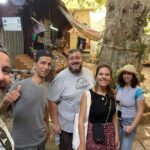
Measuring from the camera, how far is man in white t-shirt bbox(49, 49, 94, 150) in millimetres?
3770

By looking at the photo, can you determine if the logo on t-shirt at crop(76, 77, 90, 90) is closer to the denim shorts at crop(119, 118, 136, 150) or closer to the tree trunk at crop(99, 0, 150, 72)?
the denim shorts at crop(119, 118, 136, 150)

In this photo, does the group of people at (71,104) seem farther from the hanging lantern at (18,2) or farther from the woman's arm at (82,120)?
the hanging lantern at (18,2)

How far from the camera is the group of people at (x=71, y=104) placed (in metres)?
3.13

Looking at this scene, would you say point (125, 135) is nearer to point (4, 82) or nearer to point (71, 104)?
point (71, 104)

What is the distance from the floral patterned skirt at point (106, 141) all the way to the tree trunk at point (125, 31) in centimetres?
257

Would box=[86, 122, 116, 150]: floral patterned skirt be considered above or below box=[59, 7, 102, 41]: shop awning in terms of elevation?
below

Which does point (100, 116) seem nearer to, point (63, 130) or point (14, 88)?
point (63, 130)

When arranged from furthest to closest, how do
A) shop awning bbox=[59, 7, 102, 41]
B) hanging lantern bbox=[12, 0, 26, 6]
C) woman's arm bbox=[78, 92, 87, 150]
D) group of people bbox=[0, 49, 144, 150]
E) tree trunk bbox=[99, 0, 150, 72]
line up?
→ shop awning bbox=[59, 7, 102, 41] → hanging lantern bbox=[12, 0, 26, 6] → tree trunk bbox=[99, 0, 150, 72] → woman's arm bbox=[78, 92, 87, 150] → group of people bbox=[0, 49, 144, 150]

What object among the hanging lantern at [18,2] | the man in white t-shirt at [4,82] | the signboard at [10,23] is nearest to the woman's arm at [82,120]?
the man in white t-shirt at [4,82]

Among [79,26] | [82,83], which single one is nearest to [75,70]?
[82,83]

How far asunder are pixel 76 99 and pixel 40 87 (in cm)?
72

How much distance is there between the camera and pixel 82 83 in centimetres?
382

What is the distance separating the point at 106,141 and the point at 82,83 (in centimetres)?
78

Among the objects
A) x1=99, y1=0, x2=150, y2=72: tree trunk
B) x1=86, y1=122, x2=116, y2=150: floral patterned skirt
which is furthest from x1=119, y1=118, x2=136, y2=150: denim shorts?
x1=99, y1=0, x2=150, y2=72: tree trunk
